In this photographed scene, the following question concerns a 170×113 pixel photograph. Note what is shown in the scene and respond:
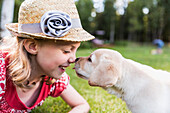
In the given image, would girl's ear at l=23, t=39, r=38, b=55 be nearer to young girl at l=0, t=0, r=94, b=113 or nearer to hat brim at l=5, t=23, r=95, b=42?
young girl at l=0, t=0, r=94, b=113

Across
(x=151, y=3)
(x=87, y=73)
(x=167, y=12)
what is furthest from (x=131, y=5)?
(x=87, y=73)

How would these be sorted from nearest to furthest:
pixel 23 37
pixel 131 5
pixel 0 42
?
1. pixel 23 37
2. pixel 0 42
3. pixel 131 5

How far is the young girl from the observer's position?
182 centimetres

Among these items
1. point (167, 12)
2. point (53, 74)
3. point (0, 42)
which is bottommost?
point (53, 74)

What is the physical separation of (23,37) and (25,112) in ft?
3.41

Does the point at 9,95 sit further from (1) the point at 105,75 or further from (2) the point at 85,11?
(2) the point at 85,11

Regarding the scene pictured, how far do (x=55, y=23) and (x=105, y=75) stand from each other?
77 centimetres

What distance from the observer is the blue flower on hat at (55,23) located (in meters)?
1.78

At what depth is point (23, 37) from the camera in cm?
195

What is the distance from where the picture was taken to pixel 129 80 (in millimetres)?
2232

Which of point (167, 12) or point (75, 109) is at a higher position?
point (167, 12)

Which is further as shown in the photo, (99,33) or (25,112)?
(99,33)

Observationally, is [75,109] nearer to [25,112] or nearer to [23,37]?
[25,112]

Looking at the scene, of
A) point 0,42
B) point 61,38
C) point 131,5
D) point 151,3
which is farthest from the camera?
point 131,5
